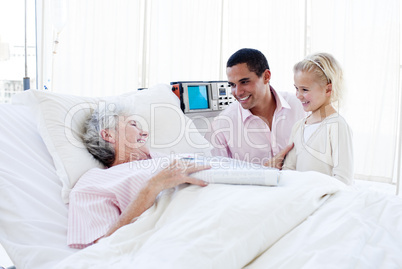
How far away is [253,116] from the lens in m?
2.09

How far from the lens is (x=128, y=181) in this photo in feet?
4.03

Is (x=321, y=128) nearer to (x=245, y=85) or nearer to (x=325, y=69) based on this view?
(x=325, y=69)

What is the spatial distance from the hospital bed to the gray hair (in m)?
0.04

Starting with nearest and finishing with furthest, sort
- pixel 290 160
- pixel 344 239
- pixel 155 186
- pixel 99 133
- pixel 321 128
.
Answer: pixel 344 239
pixel 155 186
pixel 99 133
pixel 321 128
pixel 290 160

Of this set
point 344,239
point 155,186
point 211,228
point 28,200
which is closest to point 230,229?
point 211,228

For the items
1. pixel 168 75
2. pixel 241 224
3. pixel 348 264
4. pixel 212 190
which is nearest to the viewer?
pixel 348 264

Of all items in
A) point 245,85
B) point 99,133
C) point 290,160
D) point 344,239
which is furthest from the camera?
point 245,85

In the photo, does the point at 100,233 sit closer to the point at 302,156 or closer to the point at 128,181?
the point at 128,181

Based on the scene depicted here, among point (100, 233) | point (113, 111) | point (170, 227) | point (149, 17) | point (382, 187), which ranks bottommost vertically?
point (382, 187)

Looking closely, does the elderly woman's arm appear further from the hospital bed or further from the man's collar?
the man's collar

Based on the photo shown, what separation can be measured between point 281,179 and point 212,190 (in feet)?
0.80

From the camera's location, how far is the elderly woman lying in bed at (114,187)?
3.68 feet

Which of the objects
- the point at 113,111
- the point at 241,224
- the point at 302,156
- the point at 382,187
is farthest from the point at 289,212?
the point at 382,187

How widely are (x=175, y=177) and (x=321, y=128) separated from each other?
2.64 ft
